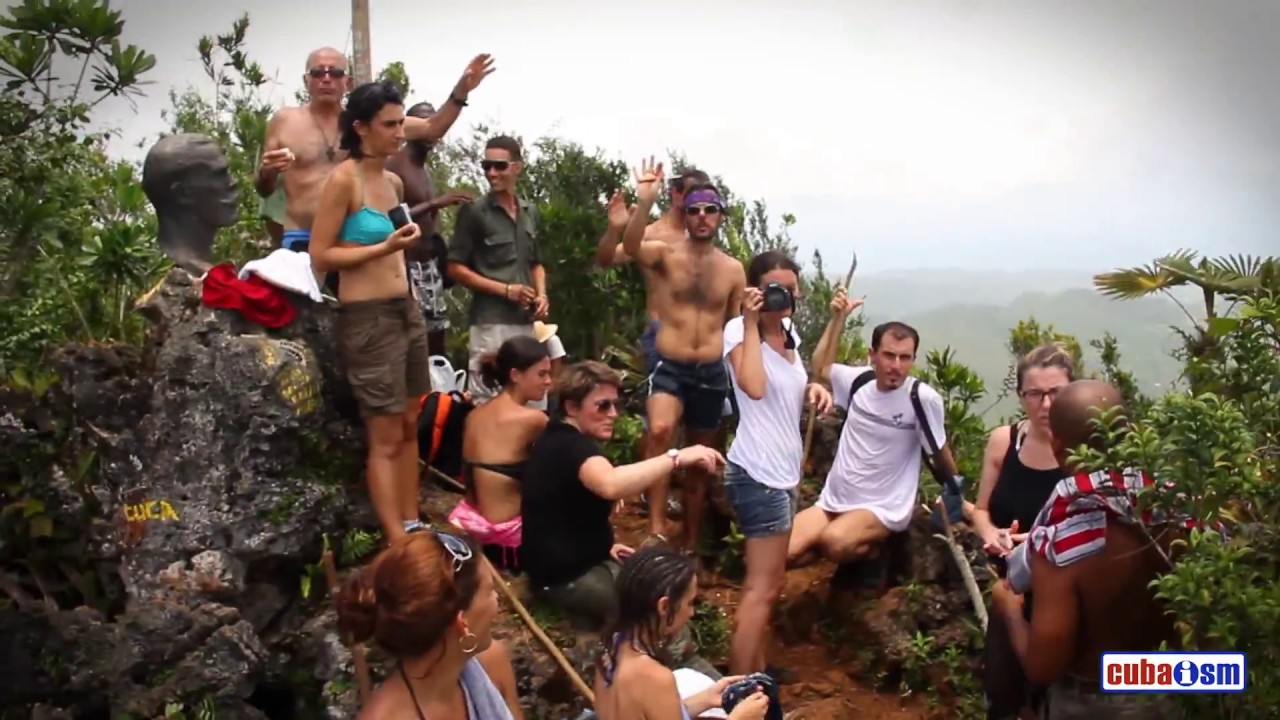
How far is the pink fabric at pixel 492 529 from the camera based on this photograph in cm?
502

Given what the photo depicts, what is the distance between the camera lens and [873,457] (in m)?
5.64

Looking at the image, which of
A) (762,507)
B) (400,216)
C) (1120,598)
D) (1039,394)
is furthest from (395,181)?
(1120,598)

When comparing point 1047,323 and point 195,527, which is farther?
point 1047,323

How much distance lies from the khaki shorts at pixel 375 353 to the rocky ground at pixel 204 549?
1.28ft

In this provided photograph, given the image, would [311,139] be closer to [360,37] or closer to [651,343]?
[651,343]

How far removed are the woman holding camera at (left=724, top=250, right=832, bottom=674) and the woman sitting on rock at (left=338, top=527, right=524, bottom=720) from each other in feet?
7.98

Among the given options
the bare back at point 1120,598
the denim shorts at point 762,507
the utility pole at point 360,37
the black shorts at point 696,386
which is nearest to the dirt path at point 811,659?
the black shorts at point 696,386

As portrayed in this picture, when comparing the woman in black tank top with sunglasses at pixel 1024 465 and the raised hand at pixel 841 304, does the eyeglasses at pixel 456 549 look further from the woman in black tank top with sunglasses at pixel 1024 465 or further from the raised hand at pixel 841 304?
the raised hand at pixel 841 304

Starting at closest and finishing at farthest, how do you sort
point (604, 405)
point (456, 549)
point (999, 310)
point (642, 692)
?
point (456, 549) → point (642, 692) → point (604, 405) → point (999, 310)

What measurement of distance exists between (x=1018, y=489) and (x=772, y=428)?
3.27ft

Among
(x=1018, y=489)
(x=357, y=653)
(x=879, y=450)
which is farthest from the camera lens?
(x=879, y=450)

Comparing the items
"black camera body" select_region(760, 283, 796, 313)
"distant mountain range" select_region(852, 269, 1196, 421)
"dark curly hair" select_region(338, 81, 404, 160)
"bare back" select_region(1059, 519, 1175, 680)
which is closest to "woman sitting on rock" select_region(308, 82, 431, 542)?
"dark curly hair" select_region(338, 81, 404, 160)

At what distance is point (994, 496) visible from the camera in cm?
484

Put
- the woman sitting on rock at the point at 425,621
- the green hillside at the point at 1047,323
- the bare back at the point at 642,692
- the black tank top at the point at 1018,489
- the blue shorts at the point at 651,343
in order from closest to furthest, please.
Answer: the woman sitting on rock at the point at 425,621, the bare back at the point at 642,692, the black tank top at the point at 1018,489, the blue shorts at the point at 651,343, the green hillside at the point at 1047,323
